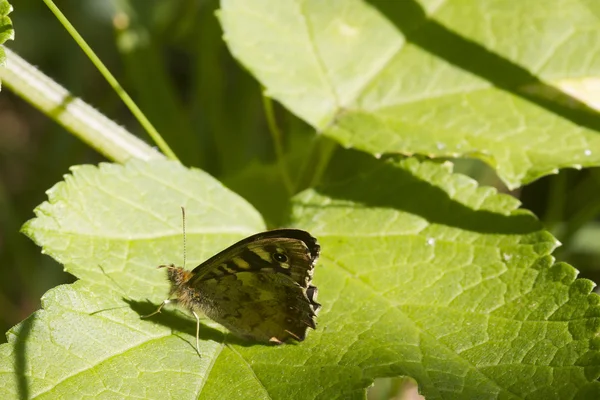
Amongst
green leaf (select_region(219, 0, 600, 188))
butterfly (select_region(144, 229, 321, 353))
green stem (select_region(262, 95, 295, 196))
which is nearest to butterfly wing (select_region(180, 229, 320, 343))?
butterfly (select_region(144, 229, 321, 353))

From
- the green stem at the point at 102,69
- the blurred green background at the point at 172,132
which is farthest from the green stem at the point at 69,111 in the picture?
the blurred green background at the point at 172,132

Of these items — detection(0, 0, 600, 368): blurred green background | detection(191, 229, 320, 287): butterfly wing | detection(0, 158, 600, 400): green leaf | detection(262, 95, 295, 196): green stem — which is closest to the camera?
detection(0, 158, 600, 400): green leaf

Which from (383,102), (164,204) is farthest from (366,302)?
(383,102)

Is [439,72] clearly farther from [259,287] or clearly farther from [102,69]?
[102,69]

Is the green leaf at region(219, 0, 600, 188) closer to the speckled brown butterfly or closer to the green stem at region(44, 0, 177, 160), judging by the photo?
the green stem at region(44, 0, 177, 160)

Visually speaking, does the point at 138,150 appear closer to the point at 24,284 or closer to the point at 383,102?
the point at 383,102

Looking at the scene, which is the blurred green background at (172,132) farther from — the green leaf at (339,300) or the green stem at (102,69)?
the green stem at (102,69)

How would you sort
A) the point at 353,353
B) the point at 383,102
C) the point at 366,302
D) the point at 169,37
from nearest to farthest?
1. the point at 353,353
2. the point at 366,302
3. the point at 383,102
4. the point at 169,37

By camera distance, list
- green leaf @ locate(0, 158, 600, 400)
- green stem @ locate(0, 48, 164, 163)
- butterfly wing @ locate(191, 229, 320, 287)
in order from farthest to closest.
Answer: green stem @ locate(0, 48, 164, 163) → butterfly wing @ locate(191, 229, 320, 287) → green leaf @ locate(0, 158, 600, 400)
